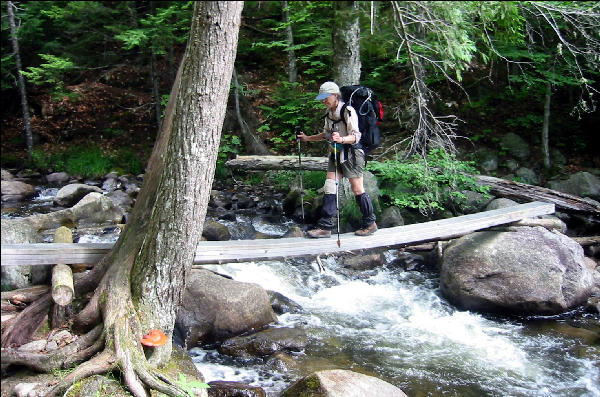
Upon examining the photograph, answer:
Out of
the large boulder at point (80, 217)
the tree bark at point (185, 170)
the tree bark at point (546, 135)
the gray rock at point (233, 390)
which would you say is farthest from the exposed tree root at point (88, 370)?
the tree bark at point (546, 135)

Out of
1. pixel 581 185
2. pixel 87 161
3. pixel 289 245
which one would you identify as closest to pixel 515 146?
pixel 581 185

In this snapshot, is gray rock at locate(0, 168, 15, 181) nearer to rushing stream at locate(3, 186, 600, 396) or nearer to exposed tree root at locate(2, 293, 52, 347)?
rushing stream at locate(3, 186, 600, 396)

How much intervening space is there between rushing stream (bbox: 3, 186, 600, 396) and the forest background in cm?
469

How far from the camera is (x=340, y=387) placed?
489 cm

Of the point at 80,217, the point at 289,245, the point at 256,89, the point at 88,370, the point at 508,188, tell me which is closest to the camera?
the point at 88,370

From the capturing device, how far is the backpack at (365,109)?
6.73m

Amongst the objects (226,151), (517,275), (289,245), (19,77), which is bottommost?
(517,275)

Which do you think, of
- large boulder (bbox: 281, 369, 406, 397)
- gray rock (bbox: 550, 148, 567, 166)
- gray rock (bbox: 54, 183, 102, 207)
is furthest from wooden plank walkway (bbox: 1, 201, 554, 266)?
gray rock (bbox: 54, 183, 102, 207)

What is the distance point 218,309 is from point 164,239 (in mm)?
2110

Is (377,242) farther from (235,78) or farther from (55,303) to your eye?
(235,78)

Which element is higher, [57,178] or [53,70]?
[53,70]

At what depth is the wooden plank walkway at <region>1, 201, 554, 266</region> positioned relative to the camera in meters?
5.53

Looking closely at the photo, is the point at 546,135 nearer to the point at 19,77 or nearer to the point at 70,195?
the point at 70,195

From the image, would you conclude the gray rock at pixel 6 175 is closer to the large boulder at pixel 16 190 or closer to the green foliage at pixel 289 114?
the large boulder at pixel 16 190
